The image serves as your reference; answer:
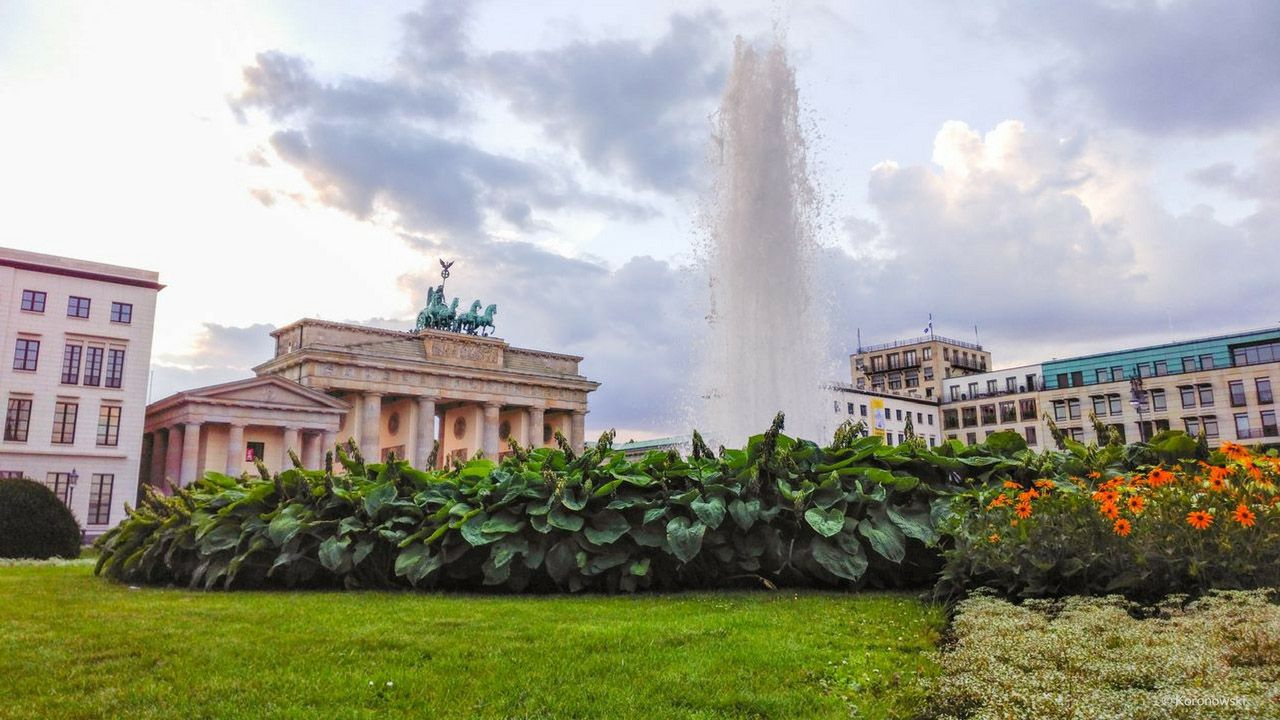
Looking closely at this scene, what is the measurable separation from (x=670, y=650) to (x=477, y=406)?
214ft

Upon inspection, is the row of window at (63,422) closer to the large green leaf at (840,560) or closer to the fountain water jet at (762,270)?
the fountain water jet at (762,270)

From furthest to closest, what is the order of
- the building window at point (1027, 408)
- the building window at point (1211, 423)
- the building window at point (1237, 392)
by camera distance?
the building window at point (1027, 408), the building window at point (1211, 423), the building window at point (1237, 392)

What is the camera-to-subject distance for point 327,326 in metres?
60.7

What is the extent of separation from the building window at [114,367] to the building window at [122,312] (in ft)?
5.00

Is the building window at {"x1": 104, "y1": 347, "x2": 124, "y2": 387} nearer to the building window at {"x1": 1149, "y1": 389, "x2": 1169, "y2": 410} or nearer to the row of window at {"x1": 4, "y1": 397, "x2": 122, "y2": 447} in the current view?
the row of window at {"x1": 4, "y1": 397, "x2": 122, "y2": 447}

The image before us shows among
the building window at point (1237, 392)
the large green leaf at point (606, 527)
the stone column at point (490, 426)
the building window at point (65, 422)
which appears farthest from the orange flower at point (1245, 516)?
the building window at point (1237, 392)

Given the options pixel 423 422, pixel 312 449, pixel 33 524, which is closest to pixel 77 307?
pixel 312 449

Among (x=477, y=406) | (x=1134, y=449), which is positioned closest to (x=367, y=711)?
(x=1134, y=449)

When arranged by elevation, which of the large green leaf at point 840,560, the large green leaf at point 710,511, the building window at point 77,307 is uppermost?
the building window at point 77,307

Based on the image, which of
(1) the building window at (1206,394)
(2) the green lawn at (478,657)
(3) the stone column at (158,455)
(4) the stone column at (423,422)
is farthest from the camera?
(1) the building window at (1206,394)

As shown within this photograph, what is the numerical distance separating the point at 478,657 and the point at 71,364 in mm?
46080

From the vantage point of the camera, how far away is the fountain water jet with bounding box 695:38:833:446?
18156 millimetres

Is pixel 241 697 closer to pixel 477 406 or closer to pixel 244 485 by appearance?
pixel 244 485

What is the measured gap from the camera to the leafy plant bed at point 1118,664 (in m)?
3.86
